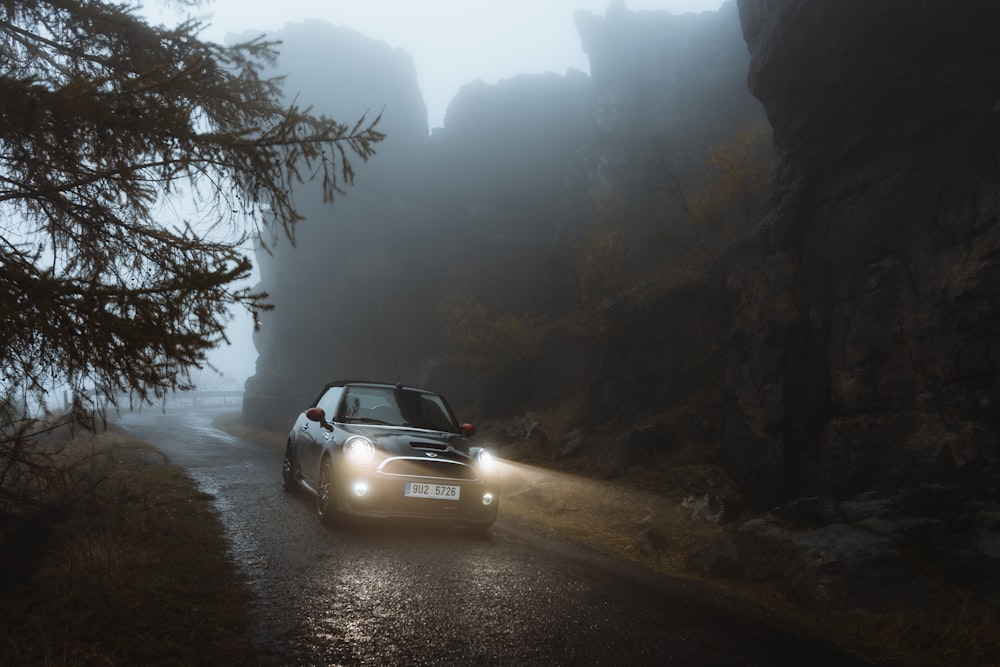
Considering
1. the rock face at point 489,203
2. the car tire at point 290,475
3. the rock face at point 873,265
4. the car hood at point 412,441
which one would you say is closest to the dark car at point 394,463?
the car hood at point 412,441

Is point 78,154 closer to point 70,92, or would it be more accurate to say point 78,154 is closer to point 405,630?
point 70,92

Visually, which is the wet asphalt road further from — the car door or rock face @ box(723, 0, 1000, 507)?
rock face @ box(723, 0, 1000, 507)

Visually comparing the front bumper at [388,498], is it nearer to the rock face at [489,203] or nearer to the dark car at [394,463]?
the dark car at [394,463]

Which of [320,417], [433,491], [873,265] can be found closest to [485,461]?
[433,491]

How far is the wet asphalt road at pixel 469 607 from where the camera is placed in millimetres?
3502

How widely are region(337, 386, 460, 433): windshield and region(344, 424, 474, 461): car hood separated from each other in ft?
0.84

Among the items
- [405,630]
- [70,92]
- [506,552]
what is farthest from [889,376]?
[70,92]

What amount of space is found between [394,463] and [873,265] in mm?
9349

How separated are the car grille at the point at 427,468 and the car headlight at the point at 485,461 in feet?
0.67

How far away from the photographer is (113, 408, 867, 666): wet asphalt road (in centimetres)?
350

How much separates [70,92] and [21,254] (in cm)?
107

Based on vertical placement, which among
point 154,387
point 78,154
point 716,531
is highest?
point 78,154

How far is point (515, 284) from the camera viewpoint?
42031 mm

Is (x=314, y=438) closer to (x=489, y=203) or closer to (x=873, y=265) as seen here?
(x=873, y=265)
